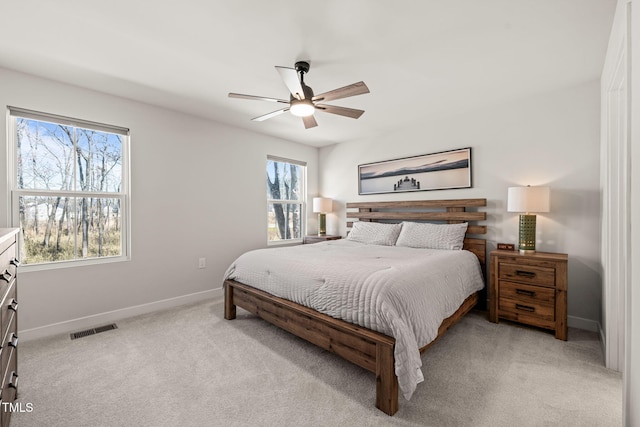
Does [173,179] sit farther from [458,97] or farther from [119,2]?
[458,97]

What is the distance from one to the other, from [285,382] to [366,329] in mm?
688

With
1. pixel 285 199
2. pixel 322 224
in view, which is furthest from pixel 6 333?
pixel 322 224

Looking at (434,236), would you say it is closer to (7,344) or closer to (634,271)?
(634,271)

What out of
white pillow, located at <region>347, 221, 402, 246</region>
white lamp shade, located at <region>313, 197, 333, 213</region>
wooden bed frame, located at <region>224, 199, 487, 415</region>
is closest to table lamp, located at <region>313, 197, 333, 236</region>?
white lamp shade, located at <region>313, 197, 333, 213</region>

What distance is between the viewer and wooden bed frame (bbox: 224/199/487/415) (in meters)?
→ 1.67

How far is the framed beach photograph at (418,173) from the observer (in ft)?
12.0

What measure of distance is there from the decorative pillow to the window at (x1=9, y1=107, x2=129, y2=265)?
3327 mm

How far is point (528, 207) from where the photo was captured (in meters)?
2.79

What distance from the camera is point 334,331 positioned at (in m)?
2.01

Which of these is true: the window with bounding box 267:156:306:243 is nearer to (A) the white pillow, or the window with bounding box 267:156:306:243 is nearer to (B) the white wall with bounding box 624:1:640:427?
(A) the white pillow

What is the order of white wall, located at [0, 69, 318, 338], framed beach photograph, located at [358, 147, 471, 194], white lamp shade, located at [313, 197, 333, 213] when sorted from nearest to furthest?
white wall, located at [0, 69, 318, 338]
framed beach photograph, located at [358, 147, 471, 194]
white lamp shade, located at [313, 197, 333, 213]

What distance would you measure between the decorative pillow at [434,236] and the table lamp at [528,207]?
0.58 m

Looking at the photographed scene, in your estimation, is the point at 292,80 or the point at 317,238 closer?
the point at 292,80

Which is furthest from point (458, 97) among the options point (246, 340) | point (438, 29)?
point (246, 340)
